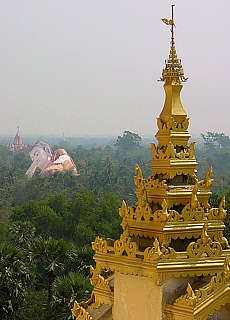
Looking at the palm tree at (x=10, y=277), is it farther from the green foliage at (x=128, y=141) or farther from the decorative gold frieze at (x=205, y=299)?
the green foliage at (x=128, y=141)

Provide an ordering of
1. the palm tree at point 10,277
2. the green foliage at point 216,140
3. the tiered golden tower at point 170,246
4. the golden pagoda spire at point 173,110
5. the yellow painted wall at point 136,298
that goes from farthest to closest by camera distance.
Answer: the green foliage at point 216,140 < the palm tree at point 10,277 < the golden pagoda spire at point 173,110 < the yellow painted wall at point 136,298 < the tiered golden tower at point 170,246

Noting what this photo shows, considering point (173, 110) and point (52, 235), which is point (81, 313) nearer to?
point (173, 110)

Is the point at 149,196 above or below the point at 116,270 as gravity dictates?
above

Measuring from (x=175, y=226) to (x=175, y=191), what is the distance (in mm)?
612

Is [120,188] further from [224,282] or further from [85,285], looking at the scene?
[224,282]

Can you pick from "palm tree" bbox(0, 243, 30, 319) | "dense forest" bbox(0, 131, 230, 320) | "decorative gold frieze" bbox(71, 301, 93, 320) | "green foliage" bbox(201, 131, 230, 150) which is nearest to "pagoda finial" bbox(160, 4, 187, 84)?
Result: "decorative gold frieze" bbox(71, 301, 93, 320)

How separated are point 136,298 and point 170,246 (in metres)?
0.88

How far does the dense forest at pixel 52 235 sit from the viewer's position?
2528cm

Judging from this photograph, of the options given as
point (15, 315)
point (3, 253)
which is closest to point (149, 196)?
point (3, 253)

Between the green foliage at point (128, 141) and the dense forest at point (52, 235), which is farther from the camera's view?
the green foliage at point (128, 141)

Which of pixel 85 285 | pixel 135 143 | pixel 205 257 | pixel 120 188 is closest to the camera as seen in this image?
pixel 205 257

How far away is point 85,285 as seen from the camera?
74.4 ft

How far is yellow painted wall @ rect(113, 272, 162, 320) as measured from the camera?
8984 mm

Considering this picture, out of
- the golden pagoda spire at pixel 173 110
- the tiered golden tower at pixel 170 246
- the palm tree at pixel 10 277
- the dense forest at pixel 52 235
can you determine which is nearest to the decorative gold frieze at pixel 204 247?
the tiered golden tower at pixel 170 246
